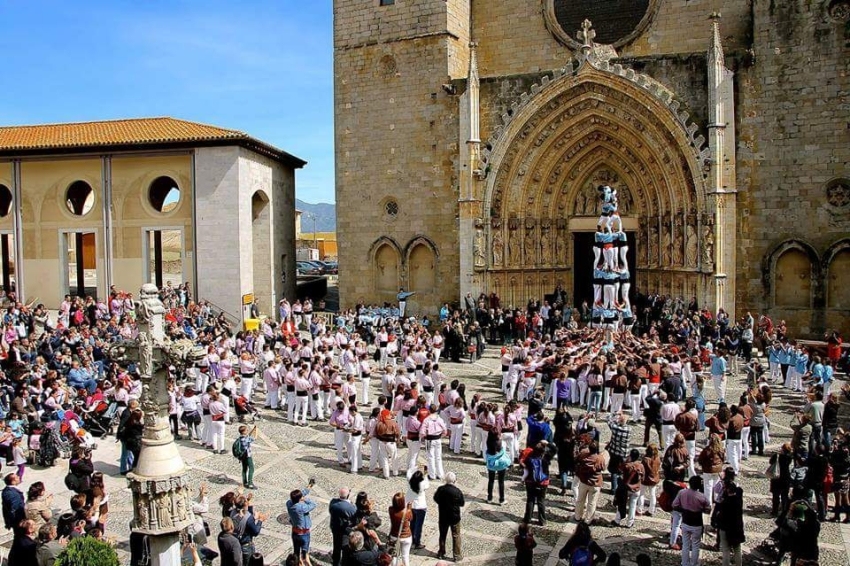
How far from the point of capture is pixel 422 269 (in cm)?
3073

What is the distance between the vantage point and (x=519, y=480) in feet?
47.3

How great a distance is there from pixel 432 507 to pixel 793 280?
57.4 feet

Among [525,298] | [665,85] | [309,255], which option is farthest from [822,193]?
[309,255]

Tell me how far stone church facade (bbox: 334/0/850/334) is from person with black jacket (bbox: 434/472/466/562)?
54.5ft

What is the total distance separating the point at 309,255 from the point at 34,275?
38.2m

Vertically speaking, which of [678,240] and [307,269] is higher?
[678,240]

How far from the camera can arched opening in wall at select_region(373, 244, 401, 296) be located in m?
31.1

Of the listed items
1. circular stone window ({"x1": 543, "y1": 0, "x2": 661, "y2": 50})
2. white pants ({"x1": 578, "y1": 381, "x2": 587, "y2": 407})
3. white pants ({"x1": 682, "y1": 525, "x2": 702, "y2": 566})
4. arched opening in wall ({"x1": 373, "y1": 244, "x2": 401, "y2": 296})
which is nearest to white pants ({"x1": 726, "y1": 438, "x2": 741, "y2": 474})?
white pants ({"x1": 682, "y1": 525, "x2": 702, "y2": 566})

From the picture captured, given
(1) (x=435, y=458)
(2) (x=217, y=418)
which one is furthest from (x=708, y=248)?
(2) (x=217, y=418)

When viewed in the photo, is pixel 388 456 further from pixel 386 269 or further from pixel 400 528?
pixel 386 269

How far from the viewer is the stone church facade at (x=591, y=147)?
2484cm

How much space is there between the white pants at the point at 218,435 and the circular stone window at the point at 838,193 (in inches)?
786

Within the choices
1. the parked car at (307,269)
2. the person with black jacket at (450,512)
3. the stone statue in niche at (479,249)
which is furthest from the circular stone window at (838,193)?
the parked car at (307,269)

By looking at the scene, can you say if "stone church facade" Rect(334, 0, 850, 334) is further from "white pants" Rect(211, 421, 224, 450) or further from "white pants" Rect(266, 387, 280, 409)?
"white pants" Rect(211, 421, 224, 450)
